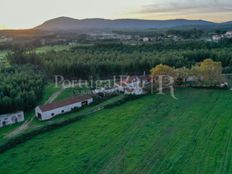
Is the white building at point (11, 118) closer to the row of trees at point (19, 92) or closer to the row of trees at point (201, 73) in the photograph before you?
the row of trees at point (19, 92)

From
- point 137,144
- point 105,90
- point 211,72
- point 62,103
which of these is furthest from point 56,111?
point 211,72

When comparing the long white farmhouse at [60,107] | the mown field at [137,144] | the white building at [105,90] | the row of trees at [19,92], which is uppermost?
the row of trees at [19,92]

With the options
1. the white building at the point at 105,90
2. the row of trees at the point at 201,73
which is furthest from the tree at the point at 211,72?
the white building at the point at 105,90

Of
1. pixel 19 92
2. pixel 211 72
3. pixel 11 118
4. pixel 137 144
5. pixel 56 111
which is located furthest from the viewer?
pixel 211 72

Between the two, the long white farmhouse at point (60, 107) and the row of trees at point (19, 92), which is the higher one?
the row of trees at point (19, 92)

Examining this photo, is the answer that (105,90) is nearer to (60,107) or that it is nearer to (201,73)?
(60,107)

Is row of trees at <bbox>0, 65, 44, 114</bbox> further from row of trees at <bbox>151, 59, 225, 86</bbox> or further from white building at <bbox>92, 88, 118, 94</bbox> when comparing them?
row of trees at <bbox>151, 59, 225, 86</bbox>
